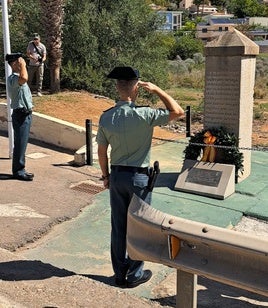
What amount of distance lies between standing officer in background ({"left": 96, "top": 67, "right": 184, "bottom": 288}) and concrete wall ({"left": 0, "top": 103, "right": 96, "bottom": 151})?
5292 mm

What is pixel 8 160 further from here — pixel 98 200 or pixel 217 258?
pixel 217 258

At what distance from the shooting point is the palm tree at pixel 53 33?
13969 millimetres

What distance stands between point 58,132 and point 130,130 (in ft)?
20.4

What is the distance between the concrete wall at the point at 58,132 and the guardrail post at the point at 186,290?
6.48 m

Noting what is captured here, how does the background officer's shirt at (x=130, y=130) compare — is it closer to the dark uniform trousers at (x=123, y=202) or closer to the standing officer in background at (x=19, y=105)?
the dark uniform trousers at (x=123, y=202)

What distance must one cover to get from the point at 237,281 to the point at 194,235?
0.35 m

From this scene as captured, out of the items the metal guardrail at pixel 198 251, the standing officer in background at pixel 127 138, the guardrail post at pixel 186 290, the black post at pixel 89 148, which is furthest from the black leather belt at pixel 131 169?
the black post at pixel 89 148

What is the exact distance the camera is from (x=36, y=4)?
15.9m

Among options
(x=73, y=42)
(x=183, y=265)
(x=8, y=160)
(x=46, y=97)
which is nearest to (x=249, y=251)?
(x=183, y=265)

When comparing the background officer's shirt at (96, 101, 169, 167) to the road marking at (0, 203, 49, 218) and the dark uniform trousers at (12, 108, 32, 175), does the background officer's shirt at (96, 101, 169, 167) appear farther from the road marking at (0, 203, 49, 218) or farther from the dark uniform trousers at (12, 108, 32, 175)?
the dark uniform trousers at (12, 108, 32, 175)

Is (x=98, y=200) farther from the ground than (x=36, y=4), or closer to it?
closer to it

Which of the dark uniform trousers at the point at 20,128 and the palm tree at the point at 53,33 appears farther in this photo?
the palm tree at the point at 53,33

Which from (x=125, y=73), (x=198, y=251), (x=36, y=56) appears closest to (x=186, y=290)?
(x=198, y=251)

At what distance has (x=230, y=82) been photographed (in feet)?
25.1
